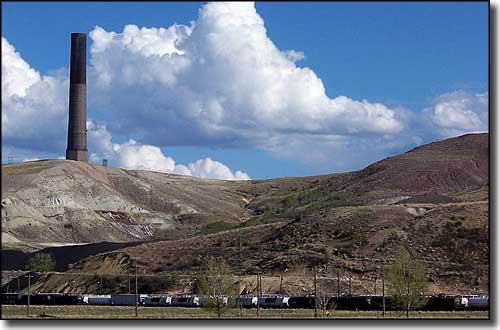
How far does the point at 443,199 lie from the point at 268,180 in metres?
82.8

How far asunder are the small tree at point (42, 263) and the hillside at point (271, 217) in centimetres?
215

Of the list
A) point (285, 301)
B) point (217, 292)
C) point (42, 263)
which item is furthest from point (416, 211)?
point (217, 292)

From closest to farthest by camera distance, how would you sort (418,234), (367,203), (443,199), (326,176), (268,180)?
(418,234) → (443,199) → (367,203) → (326,176) → (268,180)

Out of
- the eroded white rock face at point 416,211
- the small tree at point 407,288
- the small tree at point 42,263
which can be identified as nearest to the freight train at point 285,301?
the small tree at point 407,288

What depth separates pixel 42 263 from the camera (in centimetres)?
10094

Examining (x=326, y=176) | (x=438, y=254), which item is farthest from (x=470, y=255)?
(x=326, y=176)

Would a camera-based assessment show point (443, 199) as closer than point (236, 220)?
Yes

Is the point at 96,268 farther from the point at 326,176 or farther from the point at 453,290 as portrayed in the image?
the point at 326,176

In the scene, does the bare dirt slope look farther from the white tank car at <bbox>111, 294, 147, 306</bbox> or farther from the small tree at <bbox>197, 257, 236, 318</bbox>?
the small tree at <bbox>197, 257, 236, 318</bbox>

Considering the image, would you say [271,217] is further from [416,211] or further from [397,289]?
[397,289]

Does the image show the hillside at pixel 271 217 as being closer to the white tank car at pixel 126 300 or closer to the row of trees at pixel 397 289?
the white tank car at pixel 126 300

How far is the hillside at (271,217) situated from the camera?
3479 inches

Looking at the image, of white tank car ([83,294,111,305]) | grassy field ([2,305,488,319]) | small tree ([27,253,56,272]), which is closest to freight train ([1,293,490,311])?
white tank car ([83,294,111,305])

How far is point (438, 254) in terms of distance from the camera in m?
Answer: 86.6
